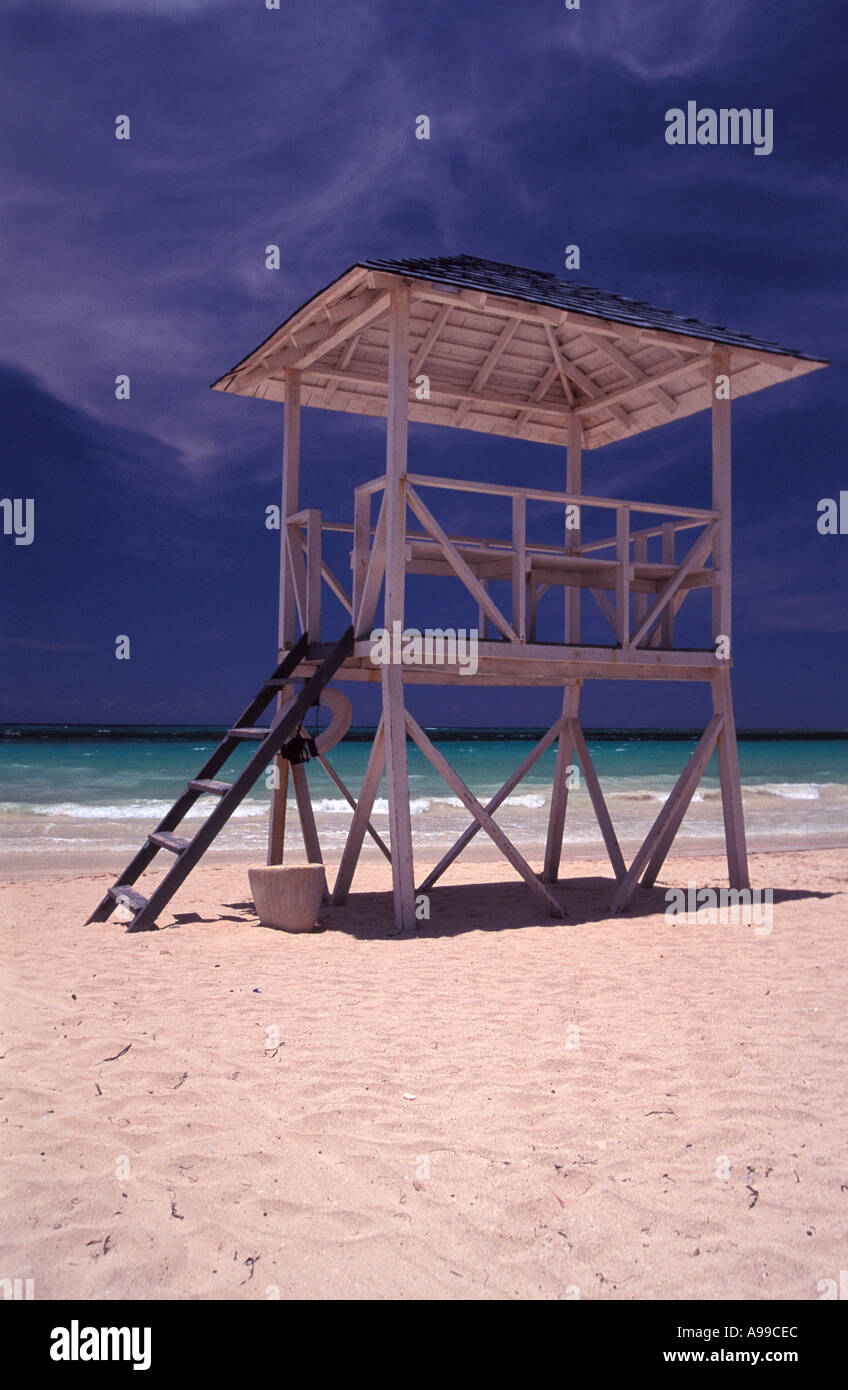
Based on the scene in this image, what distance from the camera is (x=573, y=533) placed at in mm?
10227

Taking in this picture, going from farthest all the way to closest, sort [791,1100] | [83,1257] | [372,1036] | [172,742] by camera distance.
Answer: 1. [172,742]
2. [372,1036]
3. [791,1100]
4. [83,1257]

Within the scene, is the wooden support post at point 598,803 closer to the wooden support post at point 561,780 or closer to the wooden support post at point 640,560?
the wooden support post at point 561,780

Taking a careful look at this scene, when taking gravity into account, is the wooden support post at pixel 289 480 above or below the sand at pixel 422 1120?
above

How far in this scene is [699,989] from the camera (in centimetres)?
593

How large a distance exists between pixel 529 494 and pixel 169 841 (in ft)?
13.8

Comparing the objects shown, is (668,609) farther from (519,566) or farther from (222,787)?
(222,787)

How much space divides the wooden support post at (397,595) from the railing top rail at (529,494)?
0.95ft

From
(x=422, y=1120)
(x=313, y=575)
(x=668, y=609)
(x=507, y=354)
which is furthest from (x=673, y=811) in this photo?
(x=422, y=1120)

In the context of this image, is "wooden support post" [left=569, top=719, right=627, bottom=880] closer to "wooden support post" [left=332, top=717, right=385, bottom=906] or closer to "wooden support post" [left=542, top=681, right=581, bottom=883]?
"wooden support post" [left=542, top=681, right=581, bottom=883]

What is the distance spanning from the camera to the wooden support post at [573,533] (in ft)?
33.4

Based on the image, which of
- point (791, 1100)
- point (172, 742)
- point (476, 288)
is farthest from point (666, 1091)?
point (172, 742)

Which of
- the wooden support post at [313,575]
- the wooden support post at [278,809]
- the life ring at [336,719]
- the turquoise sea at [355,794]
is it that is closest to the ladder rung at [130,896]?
the wooden support post at [278,809]

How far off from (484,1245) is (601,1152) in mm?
780

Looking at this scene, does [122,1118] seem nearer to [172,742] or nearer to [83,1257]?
[83,1257]
